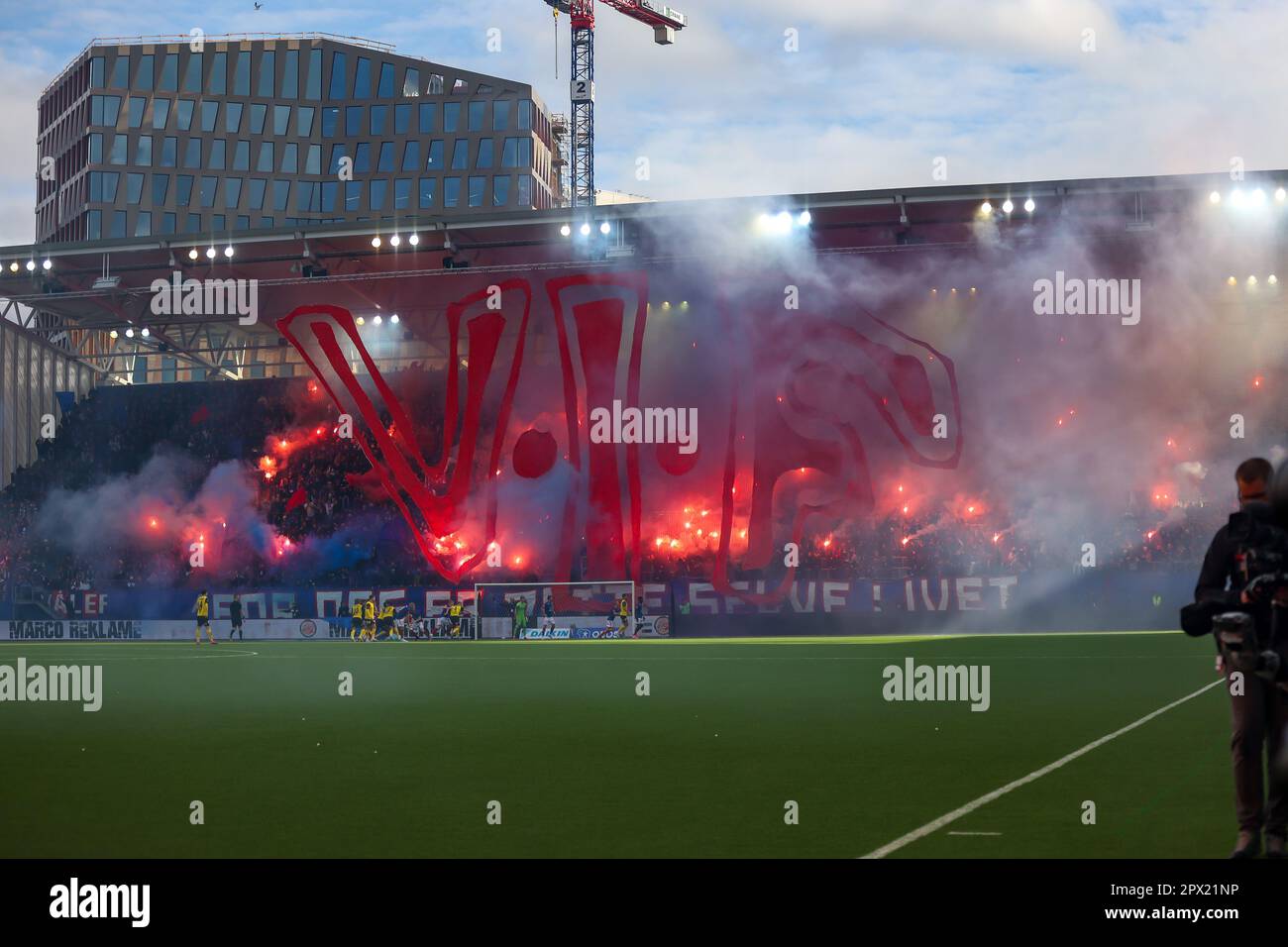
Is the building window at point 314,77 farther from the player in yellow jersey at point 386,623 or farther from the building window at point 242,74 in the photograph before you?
the player in yellow jersey at point 386,623

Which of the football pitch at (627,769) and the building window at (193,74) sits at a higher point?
the building window at (193,74)

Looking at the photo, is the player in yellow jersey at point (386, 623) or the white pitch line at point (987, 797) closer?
the white pitch line at point (987, 797)

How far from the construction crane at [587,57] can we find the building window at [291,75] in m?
21.4

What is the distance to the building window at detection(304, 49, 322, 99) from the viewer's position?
12388 cm

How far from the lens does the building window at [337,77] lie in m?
125

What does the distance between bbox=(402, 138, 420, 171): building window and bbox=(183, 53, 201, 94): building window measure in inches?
679
